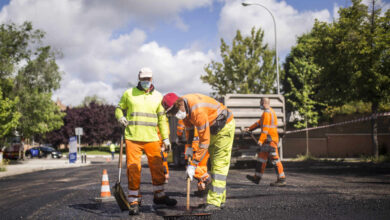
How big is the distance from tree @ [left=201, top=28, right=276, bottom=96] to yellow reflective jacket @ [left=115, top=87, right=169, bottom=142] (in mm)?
21312

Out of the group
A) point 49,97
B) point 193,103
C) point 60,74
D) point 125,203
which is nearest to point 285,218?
point 193,103

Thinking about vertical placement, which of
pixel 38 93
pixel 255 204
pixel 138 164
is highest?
pixel 38 93

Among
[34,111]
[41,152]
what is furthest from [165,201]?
[41,152]

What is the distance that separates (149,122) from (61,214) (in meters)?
1.72

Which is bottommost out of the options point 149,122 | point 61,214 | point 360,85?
point 61,214

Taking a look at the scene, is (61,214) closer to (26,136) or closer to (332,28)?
(332,28)

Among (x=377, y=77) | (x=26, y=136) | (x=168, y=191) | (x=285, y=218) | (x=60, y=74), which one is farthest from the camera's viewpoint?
(x=60, y=74)

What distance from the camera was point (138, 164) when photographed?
5.26m

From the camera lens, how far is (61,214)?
Answer: 5160 mm

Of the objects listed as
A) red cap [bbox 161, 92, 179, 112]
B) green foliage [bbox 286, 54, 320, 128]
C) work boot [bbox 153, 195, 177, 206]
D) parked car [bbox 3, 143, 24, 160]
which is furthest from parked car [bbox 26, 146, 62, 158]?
red cap [bbox 161, 92, 179, 112]

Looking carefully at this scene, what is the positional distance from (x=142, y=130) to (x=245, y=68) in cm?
2223

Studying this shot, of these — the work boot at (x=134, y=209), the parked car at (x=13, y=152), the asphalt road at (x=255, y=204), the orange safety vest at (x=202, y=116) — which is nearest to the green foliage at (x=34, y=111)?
the parked car at (x=13, y=152)

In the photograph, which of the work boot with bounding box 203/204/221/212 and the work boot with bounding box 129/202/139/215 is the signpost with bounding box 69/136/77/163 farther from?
the work boot with bounding box 203/204/221/212

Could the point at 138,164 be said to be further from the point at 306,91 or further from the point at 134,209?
the point at 306,91
